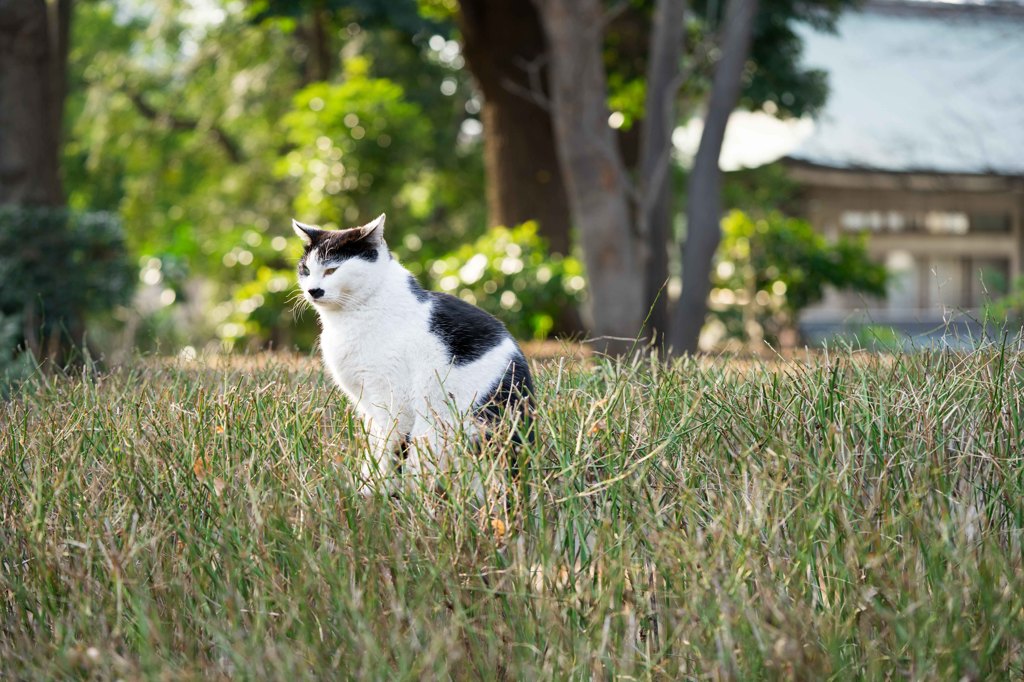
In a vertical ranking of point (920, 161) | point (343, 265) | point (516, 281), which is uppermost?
point (920, 161)

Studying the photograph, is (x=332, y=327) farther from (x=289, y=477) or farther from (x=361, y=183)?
(x=361, y=183)

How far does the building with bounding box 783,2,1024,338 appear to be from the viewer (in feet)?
48.3

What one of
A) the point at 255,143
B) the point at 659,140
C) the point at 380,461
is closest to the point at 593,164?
the point at 659,140

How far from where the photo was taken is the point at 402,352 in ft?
10.7

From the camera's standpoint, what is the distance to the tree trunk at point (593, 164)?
7797 millimetres

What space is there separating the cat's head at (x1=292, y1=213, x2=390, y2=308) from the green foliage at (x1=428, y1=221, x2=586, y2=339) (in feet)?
19.1

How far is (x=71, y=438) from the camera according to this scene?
128 inches

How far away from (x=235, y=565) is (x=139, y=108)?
761 inches

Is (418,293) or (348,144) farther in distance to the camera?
(348,144)

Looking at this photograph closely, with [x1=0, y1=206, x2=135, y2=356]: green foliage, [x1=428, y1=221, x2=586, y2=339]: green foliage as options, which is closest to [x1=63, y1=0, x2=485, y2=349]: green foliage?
[x1=0, y1=206, x2=135, y2=356]: green foliage

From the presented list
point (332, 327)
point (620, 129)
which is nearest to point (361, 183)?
point (620, 129)

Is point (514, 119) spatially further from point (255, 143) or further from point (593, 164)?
point (255, 143)

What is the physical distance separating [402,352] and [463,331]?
8.0 inches

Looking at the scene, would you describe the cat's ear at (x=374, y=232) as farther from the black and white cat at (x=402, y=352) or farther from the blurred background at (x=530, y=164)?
the blurred background at (x=530, y=164)
